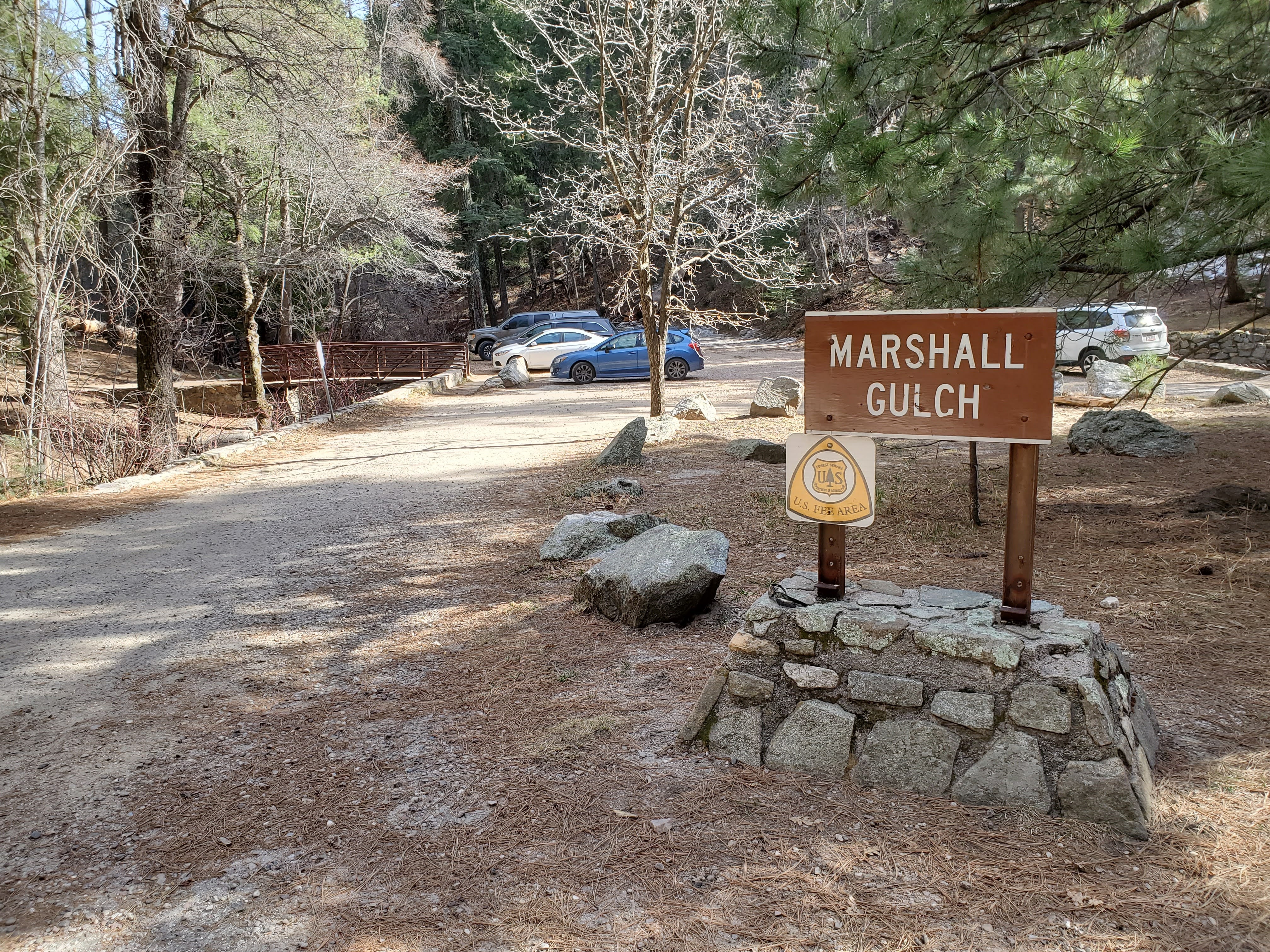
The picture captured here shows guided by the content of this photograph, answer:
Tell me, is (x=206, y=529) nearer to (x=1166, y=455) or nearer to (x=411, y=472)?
(x=411, y=472)

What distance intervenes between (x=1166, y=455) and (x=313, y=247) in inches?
540

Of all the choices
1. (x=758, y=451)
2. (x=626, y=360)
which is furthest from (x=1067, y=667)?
(x=626, y=360)

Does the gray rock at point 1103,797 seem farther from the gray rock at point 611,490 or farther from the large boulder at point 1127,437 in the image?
the large boulder at point 1127,437

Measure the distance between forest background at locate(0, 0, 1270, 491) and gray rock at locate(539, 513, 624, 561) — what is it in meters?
2.60

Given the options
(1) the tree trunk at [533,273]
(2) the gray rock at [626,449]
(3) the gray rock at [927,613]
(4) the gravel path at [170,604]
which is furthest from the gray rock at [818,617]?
(1) the tree trunk at [533,273]

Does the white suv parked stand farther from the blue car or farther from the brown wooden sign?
the brown wooden sign

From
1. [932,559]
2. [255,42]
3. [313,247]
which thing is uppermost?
[255,42]

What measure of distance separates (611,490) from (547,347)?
57.6 feet

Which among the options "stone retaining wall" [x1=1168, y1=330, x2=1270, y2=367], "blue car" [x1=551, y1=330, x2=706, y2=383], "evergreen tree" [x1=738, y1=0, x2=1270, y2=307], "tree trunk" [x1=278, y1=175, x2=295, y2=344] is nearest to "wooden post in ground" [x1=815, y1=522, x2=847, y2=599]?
"evergreen tree" [x1=738, y1=0, x2=1270, y2=307]

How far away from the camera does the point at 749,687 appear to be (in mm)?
3465

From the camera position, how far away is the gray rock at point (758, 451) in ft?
32.7

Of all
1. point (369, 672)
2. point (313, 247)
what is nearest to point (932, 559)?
point (369, 672)

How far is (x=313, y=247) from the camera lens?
52.0ft

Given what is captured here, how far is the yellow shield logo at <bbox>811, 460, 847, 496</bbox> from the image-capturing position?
341cm
